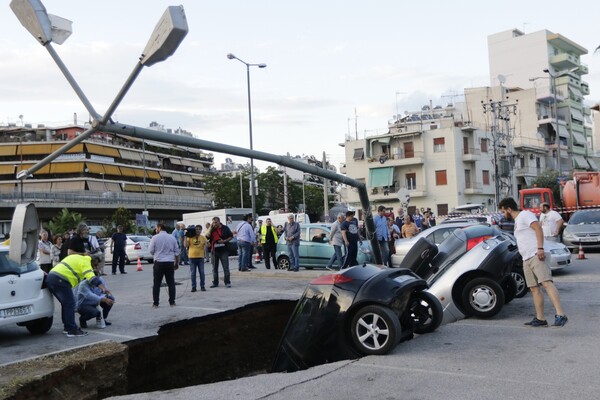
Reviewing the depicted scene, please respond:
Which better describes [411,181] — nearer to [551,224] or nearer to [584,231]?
[584,231]

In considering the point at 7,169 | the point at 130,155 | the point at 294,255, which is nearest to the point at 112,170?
the point at 130,155

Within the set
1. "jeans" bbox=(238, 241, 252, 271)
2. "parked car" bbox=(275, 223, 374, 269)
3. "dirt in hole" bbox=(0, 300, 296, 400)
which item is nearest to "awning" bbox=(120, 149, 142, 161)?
"parked car" bbox=(275, 223, 374, 269)

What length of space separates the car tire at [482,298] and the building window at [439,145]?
57.0 metres

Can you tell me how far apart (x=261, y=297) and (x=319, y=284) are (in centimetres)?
581

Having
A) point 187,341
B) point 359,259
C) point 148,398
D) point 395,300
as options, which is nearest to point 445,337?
point 395,300

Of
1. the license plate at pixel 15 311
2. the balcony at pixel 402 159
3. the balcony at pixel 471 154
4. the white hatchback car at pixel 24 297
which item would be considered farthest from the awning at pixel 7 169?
the license plate at pixel 15 311

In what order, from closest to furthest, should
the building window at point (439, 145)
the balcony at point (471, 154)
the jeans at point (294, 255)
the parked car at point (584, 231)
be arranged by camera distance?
the jeans at point (294, 255) → the parked car at point (584, 231) → the balcony at point (471, 154) → the building window at point (439, 145)

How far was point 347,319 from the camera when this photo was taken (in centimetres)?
695

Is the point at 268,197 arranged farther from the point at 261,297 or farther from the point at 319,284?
the point at 319,284

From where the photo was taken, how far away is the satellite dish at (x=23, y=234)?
3914 mm

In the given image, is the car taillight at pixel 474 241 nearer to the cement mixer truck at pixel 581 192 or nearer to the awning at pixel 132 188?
the cement mixer truck at pixel 581 192

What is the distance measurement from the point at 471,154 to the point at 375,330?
59.8m

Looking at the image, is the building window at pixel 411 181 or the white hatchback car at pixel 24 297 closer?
the white hatchback car at pixel 24 297

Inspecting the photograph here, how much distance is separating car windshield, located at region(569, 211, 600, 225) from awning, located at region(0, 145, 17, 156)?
271 ft
